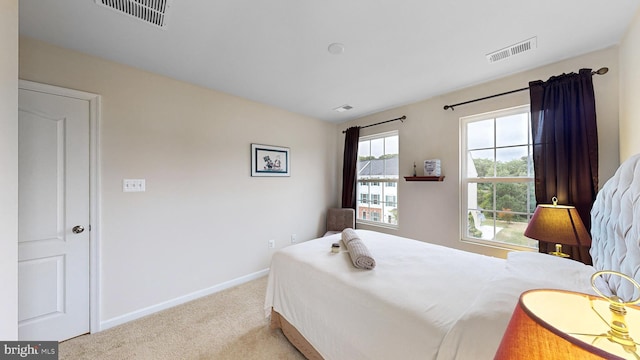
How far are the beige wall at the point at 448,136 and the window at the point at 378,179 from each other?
0.63ft

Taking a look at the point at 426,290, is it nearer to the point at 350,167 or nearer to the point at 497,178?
the point at 497,178

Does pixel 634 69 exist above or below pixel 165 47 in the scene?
below

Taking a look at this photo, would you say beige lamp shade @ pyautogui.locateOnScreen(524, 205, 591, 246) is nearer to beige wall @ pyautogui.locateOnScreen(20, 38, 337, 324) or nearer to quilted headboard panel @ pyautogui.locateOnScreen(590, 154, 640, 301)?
quilted headboard panel @ pyautogui.locateOnScreen(590, 154, 640, 301)

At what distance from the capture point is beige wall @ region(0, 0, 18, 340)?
1.03 m

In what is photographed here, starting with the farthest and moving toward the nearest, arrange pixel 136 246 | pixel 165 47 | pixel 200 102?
pixel 200 102
pixel 136 246
pixel 165 47

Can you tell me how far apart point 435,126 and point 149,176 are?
334 cm

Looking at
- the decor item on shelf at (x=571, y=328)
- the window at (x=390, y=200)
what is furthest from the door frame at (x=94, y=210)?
the window at (x=390, y=200)

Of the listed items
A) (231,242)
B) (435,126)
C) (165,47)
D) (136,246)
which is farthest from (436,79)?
(136,246)

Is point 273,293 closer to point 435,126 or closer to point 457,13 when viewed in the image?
point 457,13

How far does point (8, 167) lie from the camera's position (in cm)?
105

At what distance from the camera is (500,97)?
240 centimetres

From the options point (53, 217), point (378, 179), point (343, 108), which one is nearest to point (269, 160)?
point (343, 108)

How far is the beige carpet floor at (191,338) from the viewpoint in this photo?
5.67 feet
